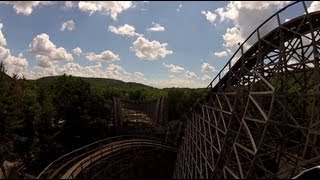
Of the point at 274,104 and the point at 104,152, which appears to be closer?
the point at 274,104

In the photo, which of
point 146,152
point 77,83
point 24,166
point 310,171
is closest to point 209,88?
point 146,152

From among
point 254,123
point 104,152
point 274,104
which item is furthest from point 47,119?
point 274,104

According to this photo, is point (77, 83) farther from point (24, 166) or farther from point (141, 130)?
point (24, 166)

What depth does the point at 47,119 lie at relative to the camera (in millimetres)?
29750

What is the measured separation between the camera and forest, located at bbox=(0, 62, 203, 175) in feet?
80.2

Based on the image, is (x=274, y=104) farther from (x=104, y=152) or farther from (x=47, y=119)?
(x=47, y=119)

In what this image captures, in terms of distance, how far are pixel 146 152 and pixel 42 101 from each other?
10.2 meters

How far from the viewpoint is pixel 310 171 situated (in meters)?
9.00

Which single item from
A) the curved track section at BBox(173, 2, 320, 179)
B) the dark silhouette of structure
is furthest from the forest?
the curved track section at BBox(173, 2, 320, 179)

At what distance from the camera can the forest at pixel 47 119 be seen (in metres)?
24.5

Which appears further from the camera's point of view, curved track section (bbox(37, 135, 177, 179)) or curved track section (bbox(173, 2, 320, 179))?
curved track section (bbox(37, 135, 177, 179))

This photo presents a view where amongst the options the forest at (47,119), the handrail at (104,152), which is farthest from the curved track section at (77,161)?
the forest at (47,119)

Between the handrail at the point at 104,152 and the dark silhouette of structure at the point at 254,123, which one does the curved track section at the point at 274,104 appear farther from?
the handrail at the point at 104,152

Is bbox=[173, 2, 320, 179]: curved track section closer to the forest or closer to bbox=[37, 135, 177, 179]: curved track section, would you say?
bbox=[37, 135, 177, 179]: curved track section
